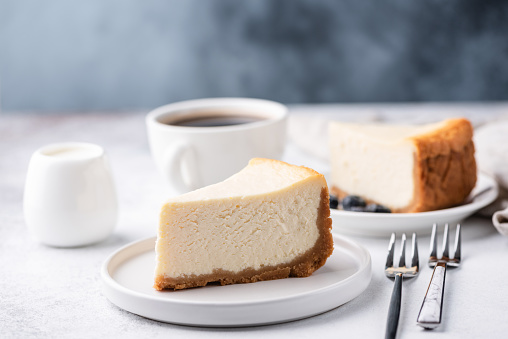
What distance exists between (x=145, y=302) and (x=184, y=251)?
0.15 metres

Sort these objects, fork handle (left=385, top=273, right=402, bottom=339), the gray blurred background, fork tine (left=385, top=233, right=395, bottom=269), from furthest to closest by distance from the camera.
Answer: the gray blurred background → fork tine (left=385, top=233, right=395, bottom=269) → fork handle (left=385, top=273, right=402, bottom=339)

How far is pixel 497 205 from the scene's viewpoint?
5.48 ft

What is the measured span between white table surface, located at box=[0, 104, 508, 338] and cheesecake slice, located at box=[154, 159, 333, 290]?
13cm

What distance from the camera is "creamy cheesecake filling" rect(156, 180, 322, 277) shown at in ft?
4.17

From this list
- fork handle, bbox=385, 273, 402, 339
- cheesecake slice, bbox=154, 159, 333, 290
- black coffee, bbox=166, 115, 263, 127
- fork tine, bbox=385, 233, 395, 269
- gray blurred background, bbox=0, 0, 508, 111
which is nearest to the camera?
fork handle, bbox=385, 273, 402, 339

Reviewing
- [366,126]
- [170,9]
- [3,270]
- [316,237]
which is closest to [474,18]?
[170,9]

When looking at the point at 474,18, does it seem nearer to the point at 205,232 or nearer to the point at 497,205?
the point at 497,205

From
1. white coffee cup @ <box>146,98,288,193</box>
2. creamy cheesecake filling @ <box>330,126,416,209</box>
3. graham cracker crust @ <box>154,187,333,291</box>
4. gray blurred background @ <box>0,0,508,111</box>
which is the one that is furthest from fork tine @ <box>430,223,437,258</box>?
gray blurred background @ <box>0,0,508,111</box>

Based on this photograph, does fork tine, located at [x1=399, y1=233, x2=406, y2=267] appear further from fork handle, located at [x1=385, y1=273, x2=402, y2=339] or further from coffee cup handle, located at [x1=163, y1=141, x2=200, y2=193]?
coffee cup handle, located at [x1=163, y1=141, x2=200, y2=193]

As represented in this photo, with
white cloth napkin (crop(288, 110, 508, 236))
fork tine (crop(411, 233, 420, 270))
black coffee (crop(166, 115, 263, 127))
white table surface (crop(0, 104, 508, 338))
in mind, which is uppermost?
black coffee (crop(166, 115, 263, 127))

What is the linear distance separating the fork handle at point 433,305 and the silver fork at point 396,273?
41 millimetres

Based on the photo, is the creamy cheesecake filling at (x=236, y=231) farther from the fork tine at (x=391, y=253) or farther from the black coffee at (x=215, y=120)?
the black coffee at (x=215, y=120)

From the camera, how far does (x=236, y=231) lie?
4.25 ft

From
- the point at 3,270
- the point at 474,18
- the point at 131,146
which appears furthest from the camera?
the point at 474,18
